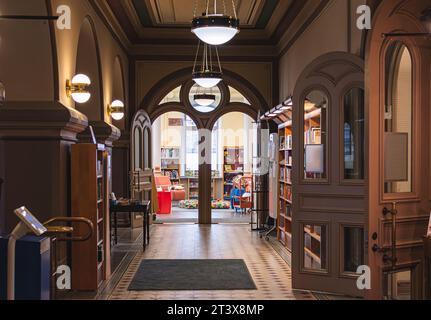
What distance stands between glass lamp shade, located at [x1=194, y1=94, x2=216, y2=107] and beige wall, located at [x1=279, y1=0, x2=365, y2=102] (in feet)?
8.66

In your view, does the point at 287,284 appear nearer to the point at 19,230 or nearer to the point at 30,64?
the point at 30,64

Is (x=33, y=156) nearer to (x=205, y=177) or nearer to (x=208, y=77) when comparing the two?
(x=208, y=77)

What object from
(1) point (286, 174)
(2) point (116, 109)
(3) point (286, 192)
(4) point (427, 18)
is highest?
(4) point (427, 18)

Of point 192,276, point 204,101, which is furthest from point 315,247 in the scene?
point 204,101

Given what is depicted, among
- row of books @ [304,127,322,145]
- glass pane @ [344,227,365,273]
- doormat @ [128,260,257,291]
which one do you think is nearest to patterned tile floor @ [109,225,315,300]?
doormat @ [128,260,257,291]

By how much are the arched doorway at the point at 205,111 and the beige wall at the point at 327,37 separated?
2.01 meters

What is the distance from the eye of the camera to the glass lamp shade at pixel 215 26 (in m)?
7.82

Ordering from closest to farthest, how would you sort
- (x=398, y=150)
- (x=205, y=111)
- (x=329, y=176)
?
1. (x=398, y=150)
2. (x=329, y=176)
3. (x=205, y=111)

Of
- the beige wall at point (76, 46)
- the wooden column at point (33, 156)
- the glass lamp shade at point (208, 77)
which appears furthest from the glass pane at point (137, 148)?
the wooden column at point (33, 156)

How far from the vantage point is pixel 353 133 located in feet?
25.1

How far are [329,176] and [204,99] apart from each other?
871 cm

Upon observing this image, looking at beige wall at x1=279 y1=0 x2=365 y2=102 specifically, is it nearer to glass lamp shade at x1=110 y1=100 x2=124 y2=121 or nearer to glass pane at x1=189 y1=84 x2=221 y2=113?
glass pane at x1=189 y1=84 x2=221 y2=113

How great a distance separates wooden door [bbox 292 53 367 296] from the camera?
25.0 feet

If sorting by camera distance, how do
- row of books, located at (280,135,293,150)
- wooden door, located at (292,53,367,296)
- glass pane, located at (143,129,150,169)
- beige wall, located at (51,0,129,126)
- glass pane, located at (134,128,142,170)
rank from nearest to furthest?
1. wooden door, located at (292,53,367,296)
2. beige wall, located at (51,0,129,126)
3. row of books, located at (280,135,293,150)
4. glass pane, located at (134,128,142,170)
5. glass pane, located at (143,129,150,169)
